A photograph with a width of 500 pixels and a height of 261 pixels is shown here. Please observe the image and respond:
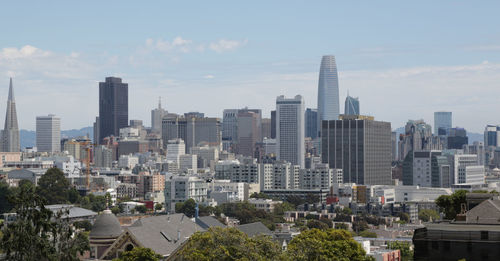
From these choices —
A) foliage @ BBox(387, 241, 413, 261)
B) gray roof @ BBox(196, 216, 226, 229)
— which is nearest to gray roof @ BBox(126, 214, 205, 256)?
gray roof @ BBox(196, 216, 226, 229)

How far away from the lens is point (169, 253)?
74.5m

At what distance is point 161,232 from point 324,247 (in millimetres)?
15376

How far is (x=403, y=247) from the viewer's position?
129m

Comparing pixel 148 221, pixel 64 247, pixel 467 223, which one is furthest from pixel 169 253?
pixel 467 223

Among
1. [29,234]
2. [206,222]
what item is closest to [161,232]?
[29,234]

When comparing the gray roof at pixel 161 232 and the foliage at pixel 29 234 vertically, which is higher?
the foliage at pixel 29 234

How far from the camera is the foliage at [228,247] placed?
57.5 meters

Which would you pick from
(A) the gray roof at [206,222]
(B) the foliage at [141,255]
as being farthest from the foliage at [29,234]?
(A) the gray roof at [206,222]

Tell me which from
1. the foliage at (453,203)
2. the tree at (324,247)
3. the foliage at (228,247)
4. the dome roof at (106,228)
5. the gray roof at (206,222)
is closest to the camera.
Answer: the foliage at (228,247)

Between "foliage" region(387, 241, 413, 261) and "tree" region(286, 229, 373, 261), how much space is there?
49938mm

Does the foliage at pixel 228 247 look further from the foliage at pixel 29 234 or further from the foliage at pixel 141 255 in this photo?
the foliage at pixel 29 234

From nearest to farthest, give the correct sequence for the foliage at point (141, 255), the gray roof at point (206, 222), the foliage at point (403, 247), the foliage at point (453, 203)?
the foliage at point (453, 203), the foliage at point (141, 255), the gray roof at point (206, 222), the foliage at point (403, 247)

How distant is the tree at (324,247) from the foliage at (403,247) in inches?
1966

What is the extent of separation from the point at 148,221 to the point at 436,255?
127 feet
